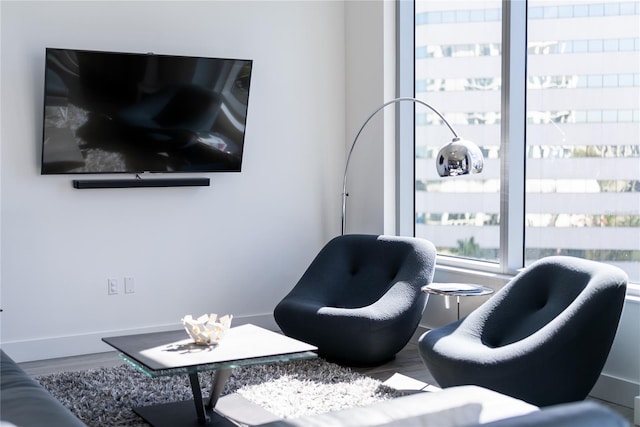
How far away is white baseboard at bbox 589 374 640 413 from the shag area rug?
1078mm

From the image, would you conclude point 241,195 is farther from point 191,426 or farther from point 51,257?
point 191,426

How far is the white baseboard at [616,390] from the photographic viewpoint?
4.15 metres

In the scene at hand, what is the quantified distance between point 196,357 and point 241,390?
0.91 meters

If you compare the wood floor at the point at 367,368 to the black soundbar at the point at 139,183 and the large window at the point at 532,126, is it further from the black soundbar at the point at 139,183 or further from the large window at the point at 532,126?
the black soundbar at the point at 139,183

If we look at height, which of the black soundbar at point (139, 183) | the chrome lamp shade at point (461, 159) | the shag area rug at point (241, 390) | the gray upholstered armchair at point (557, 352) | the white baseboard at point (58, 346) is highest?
the chrome lamp shade at point (461, 159)

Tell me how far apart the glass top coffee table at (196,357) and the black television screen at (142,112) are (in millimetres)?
1757

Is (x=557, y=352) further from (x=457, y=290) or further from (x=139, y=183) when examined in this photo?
(x=139, y=183)

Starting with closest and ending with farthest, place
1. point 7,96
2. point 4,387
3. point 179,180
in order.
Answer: point 4,387, point 7,96, point 179,180

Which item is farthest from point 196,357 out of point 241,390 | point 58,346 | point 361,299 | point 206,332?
point 58,346

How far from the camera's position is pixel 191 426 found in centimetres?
374

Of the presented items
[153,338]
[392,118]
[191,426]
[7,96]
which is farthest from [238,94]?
[191,426]

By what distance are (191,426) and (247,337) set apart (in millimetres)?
500

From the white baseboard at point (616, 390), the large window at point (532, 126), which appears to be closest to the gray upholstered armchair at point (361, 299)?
the large window at point (532, 126)

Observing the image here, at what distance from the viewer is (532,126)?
16.3 ft
